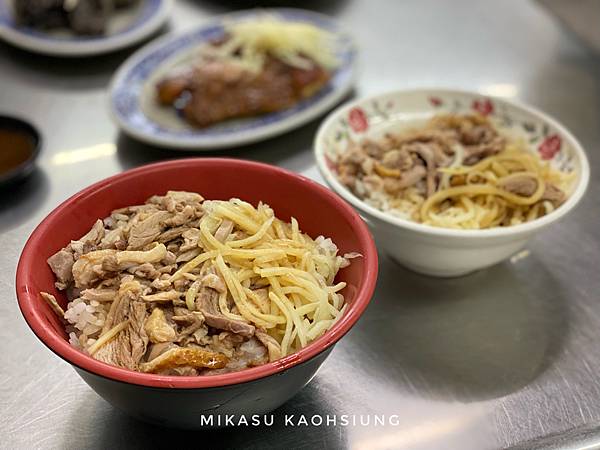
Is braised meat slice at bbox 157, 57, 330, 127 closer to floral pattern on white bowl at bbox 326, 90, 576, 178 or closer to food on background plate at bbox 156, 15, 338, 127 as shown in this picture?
food on background plate at bbox 156, 15, 338, 127

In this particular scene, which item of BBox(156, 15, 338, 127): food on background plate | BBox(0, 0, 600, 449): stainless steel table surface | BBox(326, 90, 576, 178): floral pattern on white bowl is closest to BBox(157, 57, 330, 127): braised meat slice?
BBox(156, 15, 338, 127): food on background plate

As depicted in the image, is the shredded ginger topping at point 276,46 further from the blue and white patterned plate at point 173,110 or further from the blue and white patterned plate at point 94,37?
the blue and white patterned plate at point 94,37

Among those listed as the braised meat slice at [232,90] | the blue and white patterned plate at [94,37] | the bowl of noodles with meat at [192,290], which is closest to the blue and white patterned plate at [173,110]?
the braised meat slice at [232,90]

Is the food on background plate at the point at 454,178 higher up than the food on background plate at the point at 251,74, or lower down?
higher up

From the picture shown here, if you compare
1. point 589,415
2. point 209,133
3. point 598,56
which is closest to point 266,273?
point 589,415

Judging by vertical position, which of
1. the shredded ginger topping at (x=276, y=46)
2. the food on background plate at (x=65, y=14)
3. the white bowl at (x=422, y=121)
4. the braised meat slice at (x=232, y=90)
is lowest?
the food on background plate at (x=65, y=14)

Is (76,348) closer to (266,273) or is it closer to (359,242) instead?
(266,273)
